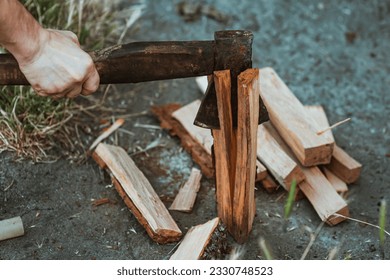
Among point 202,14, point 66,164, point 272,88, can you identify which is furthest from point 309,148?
point 202,14

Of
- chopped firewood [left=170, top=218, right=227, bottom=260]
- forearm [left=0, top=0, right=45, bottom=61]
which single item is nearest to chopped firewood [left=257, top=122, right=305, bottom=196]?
chopped firewood [left=170, top=218, right=227, bottom=260]

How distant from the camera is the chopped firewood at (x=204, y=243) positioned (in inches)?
111

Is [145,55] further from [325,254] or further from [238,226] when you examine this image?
[325,254]

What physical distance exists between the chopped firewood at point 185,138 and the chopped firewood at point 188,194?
59 millimetres

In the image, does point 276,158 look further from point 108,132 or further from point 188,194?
point 108,132

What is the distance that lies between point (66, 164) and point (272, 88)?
46.0 inches

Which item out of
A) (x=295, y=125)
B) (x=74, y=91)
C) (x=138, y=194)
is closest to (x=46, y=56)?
(x=74, y=91)

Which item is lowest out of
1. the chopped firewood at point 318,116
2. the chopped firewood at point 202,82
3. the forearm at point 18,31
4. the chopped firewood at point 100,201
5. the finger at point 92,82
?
the chopped firewood at point 100,201

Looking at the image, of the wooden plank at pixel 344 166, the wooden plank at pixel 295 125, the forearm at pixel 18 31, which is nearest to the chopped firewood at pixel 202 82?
the wooden plank at pixel 295 125

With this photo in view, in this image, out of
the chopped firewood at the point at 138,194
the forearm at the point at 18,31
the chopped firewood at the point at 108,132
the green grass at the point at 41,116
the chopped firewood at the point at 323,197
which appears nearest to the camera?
the forearm at the point at 18,31

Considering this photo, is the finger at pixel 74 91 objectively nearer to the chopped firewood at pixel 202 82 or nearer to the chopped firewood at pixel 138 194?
the chopped firewood at pixel 138 194

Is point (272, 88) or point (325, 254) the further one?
point (272, 88)

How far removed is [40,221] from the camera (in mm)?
3232

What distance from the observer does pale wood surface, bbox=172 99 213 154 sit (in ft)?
11.7
